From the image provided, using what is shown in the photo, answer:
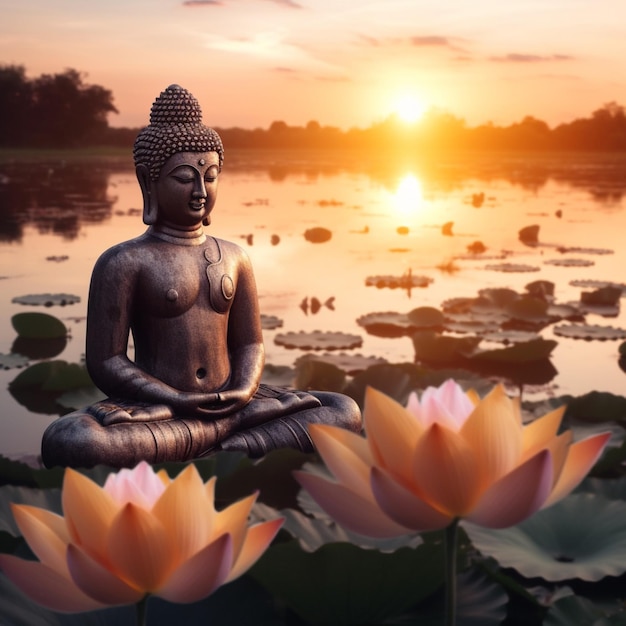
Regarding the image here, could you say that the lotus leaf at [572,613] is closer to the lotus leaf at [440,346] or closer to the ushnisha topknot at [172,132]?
the ushnisha topknot at [172,132]

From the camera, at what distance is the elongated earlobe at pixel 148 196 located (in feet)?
9.42

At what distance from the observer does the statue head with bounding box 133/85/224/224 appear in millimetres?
2807


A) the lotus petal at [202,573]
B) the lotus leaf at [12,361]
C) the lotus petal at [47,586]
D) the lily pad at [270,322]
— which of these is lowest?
the lotus leaf at [12,361]

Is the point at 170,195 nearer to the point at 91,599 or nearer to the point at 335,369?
the point at 335,369

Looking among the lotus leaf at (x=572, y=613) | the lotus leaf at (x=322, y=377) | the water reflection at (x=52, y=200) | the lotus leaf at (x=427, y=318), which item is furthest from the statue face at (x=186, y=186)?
the water reflection at (x=52, y=200)

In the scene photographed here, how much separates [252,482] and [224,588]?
0.97 m

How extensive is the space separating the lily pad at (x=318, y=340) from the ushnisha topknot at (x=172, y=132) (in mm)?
2115

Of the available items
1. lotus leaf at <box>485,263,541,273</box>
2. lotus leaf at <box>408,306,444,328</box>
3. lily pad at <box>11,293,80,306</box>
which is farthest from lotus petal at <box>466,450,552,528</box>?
lotus leaf at <box>485,263,541,273</box>

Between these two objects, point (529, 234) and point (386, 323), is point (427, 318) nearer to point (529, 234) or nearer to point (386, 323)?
point (386, 323)

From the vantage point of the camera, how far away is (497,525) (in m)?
0.83

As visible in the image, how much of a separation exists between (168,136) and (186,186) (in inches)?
6.5

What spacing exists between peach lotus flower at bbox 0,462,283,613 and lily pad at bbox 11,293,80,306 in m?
5.40

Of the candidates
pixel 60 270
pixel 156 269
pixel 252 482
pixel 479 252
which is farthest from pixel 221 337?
pixel 479 252

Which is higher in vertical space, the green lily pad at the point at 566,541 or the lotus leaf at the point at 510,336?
the green lily pad at the point at 566,541
